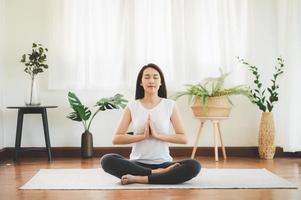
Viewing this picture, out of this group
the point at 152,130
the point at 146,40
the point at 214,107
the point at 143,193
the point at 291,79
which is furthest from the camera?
the point at 146,40

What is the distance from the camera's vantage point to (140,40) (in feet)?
15.8

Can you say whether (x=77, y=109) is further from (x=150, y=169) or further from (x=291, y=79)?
(x=291, y=79)

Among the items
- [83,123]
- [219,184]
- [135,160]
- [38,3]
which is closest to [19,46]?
[38,3]

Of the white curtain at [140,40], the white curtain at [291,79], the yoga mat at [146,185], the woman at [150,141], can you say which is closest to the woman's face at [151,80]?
the woman at [150,141]

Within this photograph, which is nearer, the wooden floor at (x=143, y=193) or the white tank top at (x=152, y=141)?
the wooden floor at (x=143, y=193)

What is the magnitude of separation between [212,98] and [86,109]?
1.29m

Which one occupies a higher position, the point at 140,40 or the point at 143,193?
the point at 140,40

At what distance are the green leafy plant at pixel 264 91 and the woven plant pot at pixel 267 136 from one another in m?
0.09

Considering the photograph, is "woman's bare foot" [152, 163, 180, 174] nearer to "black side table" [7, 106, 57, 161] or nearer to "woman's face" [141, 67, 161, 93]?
"woman's face" [141, 67, 161, 93]

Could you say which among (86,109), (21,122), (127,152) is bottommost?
→ (127,152)

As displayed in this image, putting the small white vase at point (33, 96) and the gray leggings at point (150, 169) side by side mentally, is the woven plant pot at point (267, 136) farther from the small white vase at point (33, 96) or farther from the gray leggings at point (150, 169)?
the small white vase at point (33, 96)

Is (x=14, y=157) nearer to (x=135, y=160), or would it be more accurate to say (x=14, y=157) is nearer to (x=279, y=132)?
(x=135, y=160)

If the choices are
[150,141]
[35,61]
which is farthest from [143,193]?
[35,61]

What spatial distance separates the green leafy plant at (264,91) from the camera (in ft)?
15.2
